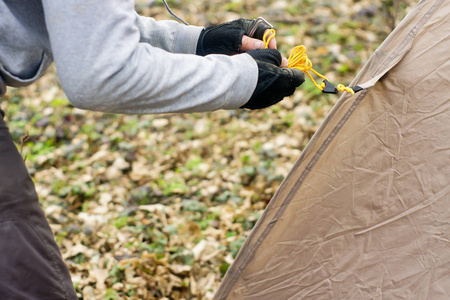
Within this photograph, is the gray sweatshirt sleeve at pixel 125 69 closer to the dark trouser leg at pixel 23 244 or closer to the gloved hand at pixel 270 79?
the gloved hand at pixel 270 79

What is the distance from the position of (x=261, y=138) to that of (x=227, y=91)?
2.30 metres

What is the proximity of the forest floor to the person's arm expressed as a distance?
35.5 inches

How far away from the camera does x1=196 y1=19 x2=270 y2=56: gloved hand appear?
1.46 metres

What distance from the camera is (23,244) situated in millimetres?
1100

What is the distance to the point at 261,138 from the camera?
3.41 meters

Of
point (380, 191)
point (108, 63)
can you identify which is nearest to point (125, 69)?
point (108, 63)

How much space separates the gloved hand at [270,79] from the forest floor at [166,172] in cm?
126

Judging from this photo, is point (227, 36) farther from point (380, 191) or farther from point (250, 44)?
point (380, 191)

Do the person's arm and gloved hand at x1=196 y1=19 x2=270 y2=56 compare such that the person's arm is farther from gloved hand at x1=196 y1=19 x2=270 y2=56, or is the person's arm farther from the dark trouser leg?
the dark trouser leg

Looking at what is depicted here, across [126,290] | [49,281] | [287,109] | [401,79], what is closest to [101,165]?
[126,290]

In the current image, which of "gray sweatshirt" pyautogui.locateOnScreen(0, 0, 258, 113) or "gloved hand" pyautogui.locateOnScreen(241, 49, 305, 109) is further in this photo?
"gloved hand" pyautogui.locateOnScreen(241, 49, 305, 109)

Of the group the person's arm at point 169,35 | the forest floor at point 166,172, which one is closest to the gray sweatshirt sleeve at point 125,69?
the person's arm at point 169,35

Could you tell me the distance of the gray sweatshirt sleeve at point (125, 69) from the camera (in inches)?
35.7

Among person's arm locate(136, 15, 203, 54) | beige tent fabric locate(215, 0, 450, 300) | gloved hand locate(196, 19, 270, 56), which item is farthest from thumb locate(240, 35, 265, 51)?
beige tent fabric locate(215, 0, 450, 300)
